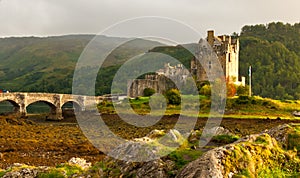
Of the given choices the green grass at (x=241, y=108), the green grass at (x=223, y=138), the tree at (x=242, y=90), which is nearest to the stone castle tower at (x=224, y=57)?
the tree at (x=242, y=90)

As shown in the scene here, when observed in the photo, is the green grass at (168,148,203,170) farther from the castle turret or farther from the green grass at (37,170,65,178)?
the castle turret

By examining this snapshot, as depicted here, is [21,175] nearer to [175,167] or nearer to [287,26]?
[175,167]

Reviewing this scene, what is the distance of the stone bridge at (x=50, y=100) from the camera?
2448 inches

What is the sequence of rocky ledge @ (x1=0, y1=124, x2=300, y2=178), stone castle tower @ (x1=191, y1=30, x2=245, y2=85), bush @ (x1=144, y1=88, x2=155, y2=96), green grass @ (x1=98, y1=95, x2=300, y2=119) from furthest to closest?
stone castle tower @ (x1=191, y1=30, x2=245, y2=85) → bush @ (x1=144, y1=88, x2=155, y2=96) → green grass @ (x1=98, y1=95, x2=300, y2=119) → rocky ledge @ (x1=0, y1=124, x2=300, y2=178)

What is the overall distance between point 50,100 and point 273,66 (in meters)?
61.9

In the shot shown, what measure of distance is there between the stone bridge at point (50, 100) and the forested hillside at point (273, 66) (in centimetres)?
4060

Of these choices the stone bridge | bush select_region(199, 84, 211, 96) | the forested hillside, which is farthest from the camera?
the forested hillside

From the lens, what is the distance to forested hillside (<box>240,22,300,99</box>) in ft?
302

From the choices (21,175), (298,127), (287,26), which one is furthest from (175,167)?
(287,26)

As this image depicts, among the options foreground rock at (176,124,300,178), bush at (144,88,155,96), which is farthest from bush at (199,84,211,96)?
foreground rock at (176,124,300,178)

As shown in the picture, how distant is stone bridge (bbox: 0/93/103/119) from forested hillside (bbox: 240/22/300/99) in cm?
4060

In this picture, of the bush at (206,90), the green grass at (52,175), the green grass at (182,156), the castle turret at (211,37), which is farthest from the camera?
the castle turret at (211,37)

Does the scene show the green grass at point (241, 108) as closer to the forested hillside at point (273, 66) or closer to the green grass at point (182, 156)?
the forested hillside at point (273, 66)

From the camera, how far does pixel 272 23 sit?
165 metres
